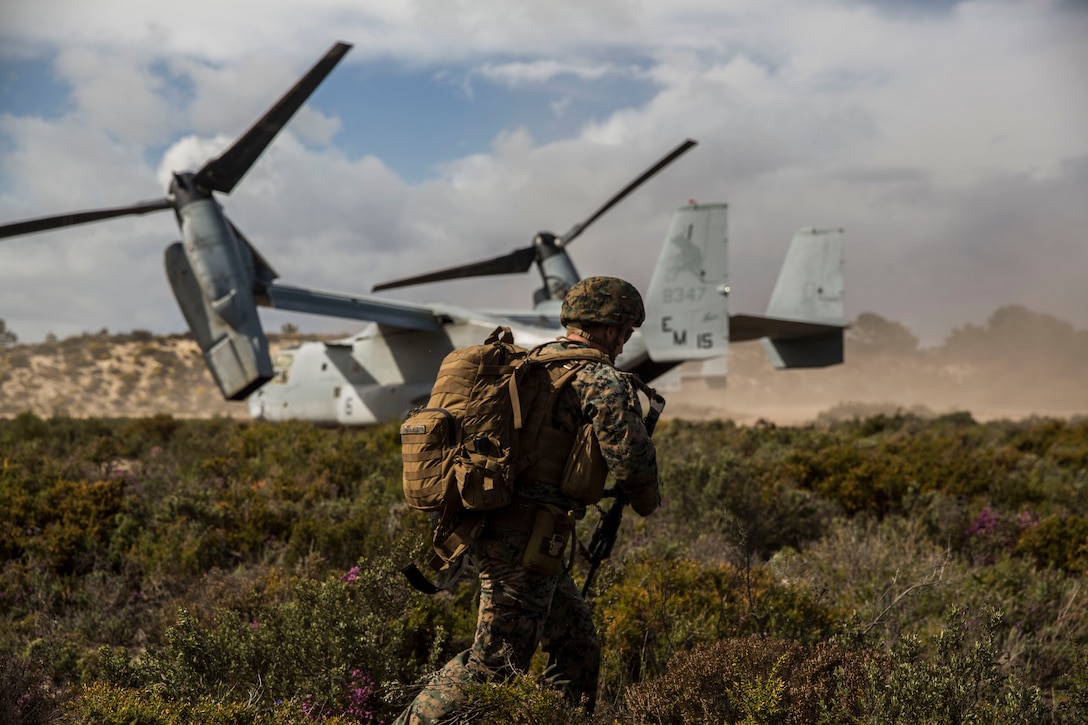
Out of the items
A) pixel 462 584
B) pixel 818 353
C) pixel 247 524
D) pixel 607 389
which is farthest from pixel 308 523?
pixel 818 353

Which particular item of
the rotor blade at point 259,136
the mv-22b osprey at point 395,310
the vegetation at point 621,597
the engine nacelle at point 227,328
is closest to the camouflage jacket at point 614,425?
the vegetation at point 621,597

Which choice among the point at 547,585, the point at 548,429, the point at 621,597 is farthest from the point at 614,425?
the point at 621,597

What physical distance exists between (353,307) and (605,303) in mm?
12835

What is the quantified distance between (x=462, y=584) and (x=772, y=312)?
43.9ft

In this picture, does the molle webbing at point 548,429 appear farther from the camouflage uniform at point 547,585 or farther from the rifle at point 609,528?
the rifle at point 609,528

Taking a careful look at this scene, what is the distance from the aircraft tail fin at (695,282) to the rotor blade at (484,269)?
216 inches

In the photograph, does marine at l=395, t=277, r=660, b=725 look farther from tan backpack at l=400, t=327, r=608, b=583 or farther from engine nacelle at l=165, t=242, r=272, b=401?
engine nacelle at l=165, t=242, r=272, b=401

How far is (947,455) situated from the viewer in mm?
10477

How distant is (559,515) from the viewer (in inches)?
142

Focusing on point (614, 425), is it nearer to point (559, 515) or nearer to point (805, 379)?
point (559, 515)

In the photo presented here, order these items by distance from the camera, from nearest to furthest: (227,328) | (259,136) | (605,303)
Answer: (605,303) < (227,328) < (259,136)

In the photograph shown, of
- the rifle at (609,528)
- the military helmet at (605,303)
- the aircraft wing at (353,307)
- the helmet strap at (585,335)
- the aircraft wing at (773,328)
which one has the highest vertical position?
the aircraft wing at (353,307)

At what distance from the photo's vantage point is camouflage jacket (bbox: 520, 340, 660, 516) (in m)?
3.40

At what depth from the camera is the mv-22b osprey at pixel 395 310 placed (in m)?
13.0
